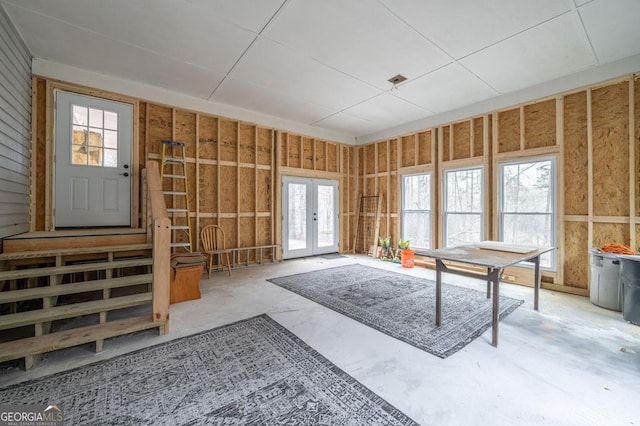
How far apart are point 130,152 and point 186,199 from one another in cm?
115

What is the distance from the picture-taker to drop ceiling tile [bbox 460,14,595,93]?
307cm

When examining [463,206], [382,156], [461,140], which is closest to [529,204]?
[463,206]

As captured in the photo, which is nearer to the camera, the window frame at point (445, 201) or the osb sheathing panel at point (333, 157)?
the window frame at point (445, 201)

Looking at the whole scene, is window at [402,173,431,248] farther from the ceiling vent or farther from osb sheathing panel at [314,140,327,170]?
the ceiling vent

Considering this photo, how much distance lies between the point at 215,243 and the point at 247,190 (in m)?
1.33

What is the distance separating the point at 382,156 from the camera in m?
7.11

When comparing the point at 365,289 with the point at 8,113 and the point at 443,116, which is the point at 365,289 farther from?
the point at 8,113

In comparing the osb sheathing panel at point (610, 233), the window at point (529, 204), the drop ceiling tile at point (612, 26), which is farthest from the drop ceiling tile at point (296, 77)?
the osb sheathing panel at point (610, 233)

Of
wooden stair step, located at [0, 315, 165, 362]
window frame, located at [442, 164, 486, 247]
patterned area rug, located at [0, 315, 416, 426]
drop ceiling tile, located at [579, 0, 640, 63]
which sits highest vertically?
drop ceiling tile, located at [579, 0, 640, 63]

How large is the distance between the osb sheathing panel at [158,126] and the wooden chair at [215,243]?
169cm

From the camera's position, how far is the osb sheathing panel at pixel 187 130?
5004 millimetres

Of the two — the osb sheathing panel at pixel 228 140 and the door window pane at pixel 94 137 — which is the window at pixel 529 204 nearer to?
the osb sheathing panel at pixel 228 140

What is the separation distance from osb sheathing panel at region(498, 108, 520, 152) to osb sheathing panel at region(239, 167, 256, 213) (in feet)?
16.3

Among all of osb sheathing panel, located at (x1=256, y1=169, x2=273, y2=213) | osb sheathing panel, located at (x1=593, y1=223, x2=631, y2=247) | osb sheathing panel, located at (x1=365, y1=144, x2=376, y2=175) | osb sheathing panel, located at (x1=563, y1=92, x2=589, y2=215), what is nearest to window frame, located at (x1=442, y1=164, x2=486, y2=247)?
osb sheathing panel, located at (x1=563, y1=92, x2=589, y2=215)
